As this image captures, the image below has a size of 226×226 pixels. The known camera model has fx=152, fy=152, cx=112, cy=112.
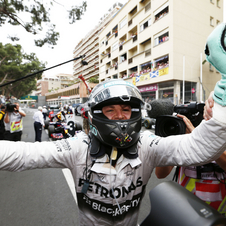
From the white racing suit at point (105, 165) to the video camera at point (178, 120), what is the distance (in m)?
0.20

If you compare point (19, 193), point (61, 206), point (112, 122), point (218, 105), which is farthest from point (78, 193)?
point (19, 193)

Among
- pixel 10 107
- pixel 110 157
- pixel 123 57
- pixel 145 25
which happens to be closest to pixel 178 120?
pixel 110 157

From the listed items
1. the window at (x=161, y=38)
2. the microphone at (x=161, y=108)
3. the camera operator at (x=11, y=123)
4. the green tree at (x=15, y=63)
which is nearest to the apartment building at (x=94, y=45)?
the green tree at (x=15, y=63)

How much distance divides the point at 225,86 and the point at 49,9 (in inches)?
324

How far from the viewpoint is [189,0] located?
666 inches

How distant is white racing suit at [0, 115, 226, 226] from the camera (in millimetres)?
949

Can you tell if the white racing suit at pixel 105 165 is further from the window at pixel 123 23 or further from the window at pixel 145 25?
the window at pixel 123 23

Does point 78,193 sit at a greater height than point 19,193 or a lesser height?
greater

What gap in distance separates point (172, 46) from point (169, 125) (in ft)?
55.1

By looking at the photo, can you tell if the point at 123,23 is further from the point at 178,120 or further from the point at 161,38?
→ the point at 178,120

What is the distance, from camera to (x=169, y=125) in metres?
1.39

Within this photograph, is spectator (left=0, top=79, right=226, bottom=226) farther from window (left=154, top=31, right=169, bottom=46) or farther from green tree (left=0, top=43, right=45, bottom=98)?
green tree (left=0, top=43, right=45, bottom=98)

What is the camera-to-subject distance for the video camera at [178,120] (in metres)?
1.28

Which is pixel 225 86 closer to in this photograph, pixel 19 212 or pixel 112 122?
pixel 112 122
